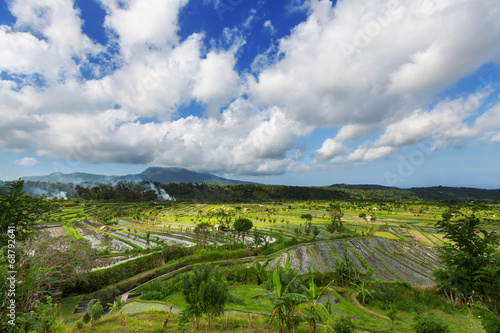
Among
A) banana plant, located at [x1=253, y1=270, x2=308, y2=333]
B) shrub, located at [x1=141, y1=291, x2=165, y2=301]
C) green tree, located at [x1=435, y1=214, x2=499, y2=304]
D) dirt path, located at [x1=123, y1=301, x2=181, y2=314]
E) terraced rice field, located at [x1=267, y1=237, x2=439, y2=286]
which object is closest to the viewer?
banana plant, located at [x1=253, y1=270, x2=308, y2=333]

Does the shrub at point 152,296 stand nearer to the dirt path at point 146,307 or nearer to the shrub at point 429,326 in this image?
the dirt path at point 146,307

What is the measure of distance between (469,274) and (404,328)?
29.2 feet

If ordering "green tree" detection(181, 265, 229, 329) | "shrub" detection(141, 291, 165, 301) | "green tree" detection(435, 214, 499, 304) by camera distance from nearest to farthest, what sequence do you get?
"green tree" detection(181, 265, 229, 329)
"green tree" detection(435, 214, 499, 304)
"shrub" detection(141, 291, 165, 301)

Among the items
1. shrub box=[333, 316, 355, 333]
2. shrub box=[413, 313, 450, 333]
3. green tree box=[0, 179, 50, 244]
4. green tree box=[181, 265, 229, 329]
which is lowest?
shrub box=[333, 316, 355, 333]

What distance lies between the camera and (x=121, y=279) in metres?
25.1

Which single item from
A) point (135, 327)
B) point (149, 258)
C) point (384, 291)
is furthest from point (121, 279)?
point (384, 291)

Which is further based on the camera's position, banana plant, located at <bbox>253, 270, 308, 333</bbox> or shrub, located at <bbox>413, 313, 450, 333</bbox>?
shrub, located at <bbox>413, 313, 450, 333</bbox>

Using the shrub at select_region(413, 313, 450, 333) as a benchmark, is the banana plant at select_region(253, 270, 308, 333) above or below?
above

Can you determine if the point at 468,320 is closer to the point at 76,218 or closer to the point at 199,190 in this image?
the point at 76,218

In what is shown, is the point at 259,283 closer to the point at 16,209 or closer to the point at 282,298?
the point at 282,298

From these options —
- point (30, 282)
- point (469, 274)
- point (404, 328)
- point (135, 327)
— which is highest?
point (30, 282)

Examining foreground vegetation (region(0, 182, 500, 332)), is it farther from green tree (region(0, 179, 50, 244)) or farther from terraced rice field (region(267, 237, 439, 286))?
terraced rice field (region(267, 237, 439, 286))

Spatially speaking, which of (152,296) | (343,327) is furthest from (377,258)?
(152,296)

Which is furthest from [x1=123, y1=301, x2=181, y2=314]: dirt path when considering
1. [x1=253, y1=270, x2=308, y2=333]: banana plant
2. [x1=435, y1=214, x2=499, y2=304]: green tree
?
[x1=435, y1=214, x2=499, y2=304]: green tree
